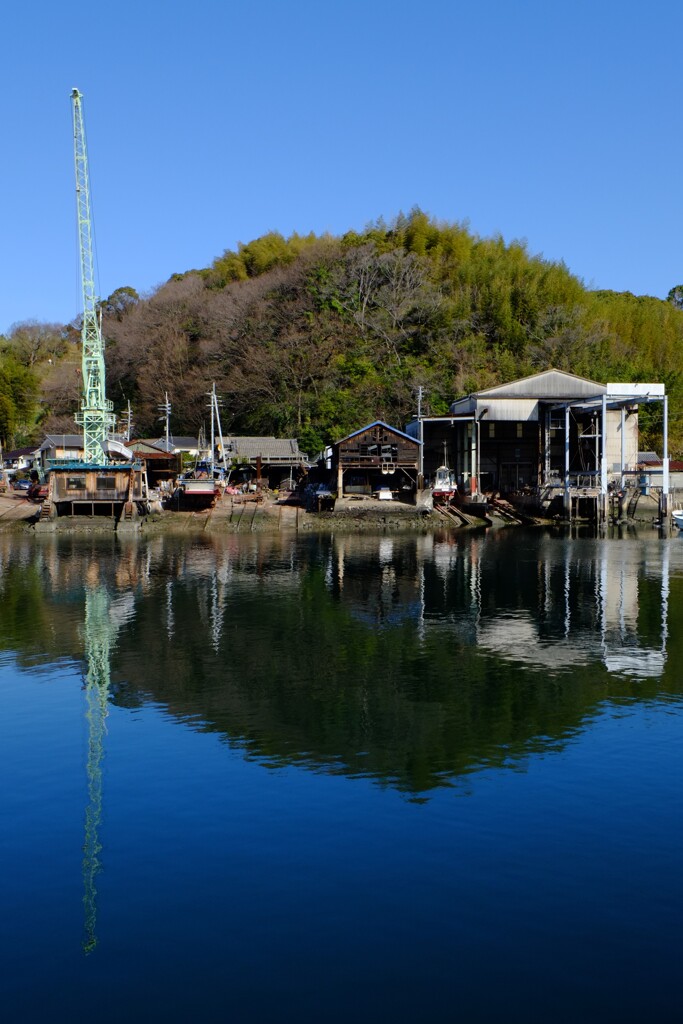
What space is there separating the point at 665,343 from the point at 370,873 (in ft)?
280

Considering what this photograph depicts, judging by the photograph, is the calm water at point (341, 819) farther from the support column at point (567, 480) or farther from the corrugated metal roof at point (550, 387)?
the corrugated metal roof at point (550, 387)

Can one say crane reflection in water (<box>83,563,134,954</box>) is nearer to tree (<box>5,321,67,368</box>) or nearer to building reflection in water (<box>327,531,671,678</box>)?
building reflection in water (<box>327,531,671,678</box>)

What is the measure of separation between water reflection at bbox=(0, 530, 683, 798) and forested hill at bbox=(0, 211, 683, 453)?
36630 millimetres

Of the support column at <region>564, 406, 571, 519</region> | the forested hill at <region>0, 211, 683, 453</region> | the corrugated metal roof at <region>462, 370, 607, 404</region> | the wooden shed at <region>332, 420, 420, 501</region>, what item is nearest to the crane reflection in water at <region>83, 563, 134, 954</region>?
the wooden shed at <region>332, 420, 420, 501</region>

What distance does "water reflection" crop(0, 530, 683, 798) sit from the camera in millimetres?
16344

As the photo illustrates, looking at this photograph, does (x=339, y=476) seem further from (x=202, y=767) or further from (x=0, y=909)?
(x=0, y=909)

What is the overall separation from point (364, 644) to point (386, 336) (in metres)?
62.9

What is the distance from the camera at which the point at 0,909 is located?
33.5ft

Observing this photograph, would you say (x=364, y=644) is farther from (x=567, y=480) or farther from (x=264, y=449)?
(x=264, y=449)

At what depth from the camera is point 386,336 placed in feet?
276

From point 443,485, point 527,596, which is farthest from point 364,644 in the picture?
point 443,485

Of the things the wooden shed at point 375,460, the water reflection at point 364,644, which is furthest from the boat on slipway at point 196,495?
the water reflection at point 364,644

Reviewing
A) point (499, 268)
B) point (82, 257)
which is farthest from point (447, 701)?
point (499, 268)

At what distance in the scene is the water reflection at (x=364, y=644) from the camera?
1634 cm
